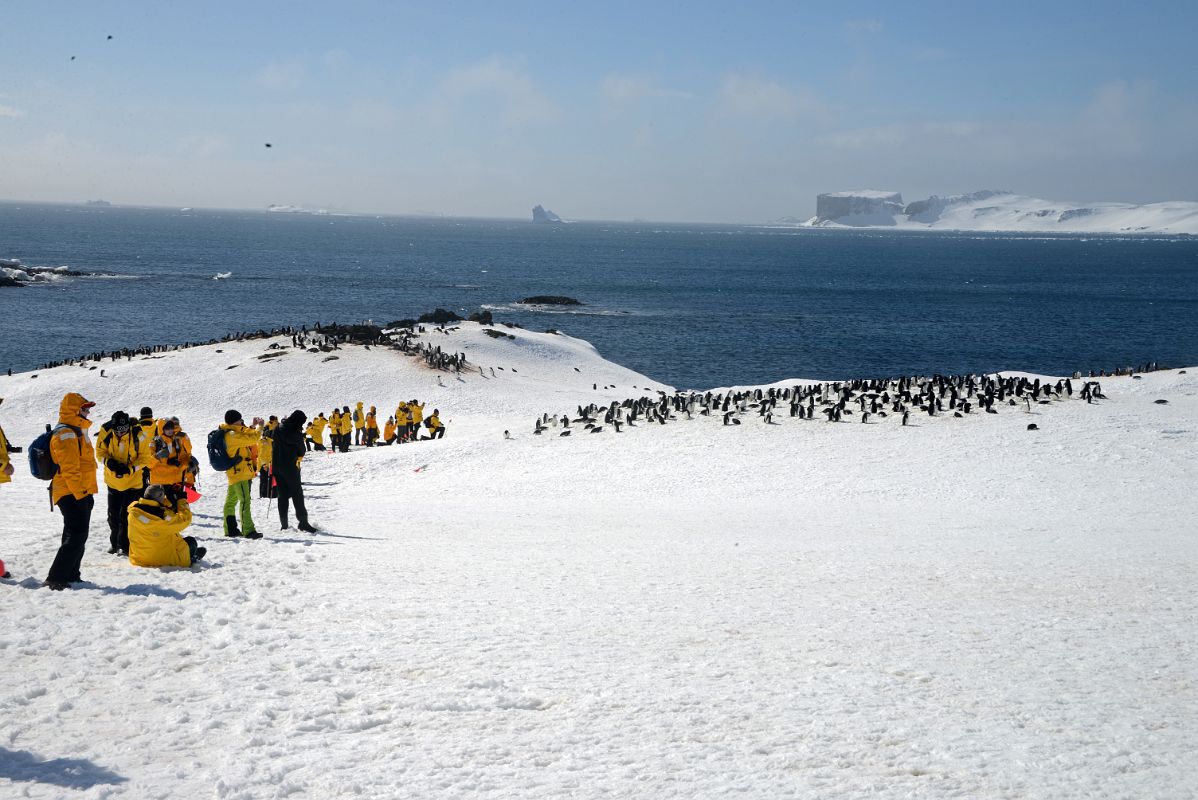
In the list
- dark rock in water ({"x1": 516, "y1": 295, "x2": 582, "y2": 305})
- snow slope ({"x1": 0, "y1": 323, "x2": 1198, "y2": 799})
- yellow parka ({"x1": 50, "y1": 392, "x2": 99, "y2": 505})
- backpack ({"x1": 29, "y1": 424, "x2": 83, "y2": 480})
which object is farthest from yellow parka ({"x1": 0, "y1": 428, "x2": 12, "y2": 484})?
dark rock in water ({"x1": 516, "y1": 295, "x2": 582, "y2": 305})

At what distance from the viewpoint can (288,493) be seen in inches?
513

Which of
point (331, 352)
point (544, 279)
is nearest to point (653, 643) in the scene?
point (331, 352)

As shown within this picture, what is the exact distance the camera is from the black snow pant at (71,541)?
881 cm

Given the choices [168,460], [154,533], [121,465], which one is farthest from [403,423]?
[154,533]

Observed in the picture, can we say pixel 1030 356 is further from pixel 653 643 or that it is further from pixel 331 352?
pixel 653 643

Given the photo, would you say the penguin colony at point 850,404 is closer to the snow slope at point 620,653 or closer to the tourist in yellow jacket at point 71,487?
the snow slope at point 620,653

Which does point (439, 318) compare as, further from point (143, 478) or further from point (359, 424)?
point (143, 478)

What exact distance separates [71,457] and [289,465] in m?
4.20

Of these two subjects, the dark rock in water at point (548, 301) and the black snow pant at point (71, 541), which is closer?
the black snow pant at point (71, 541)

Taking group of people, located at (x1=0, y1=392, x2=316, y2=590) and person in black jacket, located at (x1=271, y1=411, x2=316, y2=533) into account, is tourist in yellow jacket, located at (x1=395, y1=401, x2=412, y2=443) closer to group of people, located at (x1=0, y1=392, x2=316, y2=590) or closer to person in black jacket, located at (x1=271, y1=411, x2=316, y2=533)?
group of people, located at (x1=0, y1=392, x2=316, y2=590)

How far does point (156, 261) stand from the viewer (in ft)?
431

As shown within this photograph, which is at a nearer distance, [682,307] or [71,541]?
[71,541]

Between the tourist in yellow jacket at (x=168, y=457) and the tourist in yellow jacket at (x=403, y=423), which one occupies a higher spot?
the tourist in yellow jacket at (x=168, y=457)

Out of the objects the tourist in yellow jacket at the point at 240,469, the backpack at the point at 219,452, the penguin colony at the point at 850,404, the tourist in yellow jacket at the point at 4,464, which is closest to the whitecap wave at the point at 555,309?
the penguin colony at the point at 850,404
